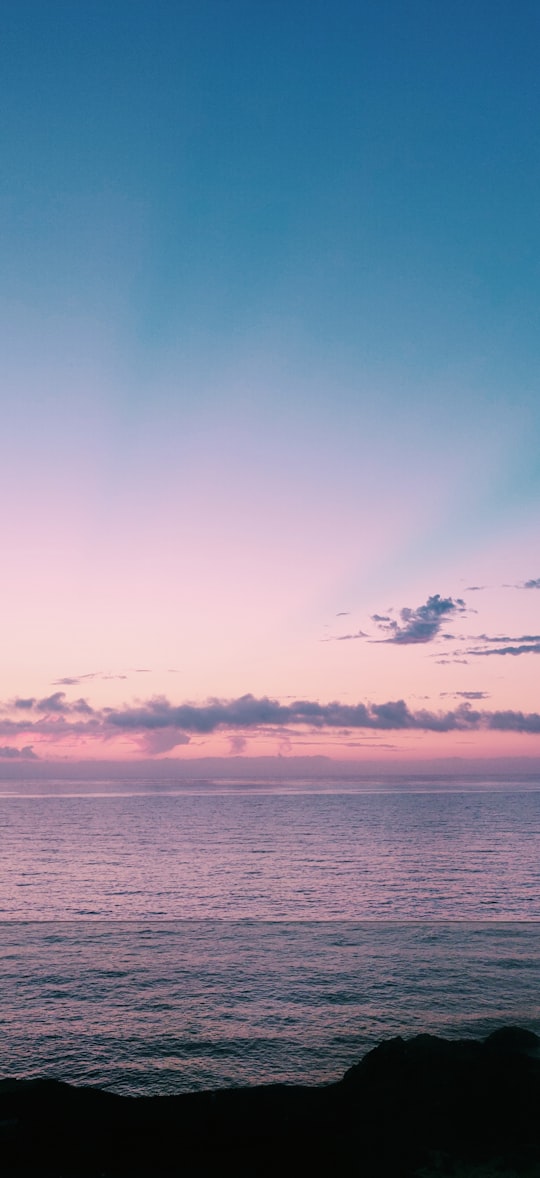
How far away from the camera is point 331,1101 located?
2317 centimetres

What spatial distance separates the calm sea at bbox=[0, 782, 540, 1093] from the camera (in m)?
30.8

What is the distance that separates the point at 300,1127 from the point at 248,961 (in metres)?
25.0

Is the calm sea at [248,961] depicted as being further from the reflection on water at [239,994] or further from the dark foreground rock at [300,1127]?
the dark foreground rock at [300,1127]

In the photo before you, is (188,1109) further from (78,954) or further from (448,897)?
(448,897)

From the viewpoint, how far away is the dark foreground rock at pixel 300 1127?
20.5 metres

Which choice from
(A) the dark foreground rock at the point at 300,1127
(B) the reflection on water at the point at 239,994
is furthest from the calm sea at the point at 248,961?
(A) the dark foreground rock at the point at 300,1127

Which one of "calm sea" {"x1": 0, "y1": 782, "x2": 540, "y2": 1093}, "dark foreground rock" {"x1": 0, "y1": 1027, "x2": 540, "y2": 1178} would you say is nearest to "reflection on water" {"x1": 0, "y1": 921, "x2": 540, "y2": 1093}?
"calm sea" {"x1": 0, "y1": 782, "x2": 540, "y2": 1093}

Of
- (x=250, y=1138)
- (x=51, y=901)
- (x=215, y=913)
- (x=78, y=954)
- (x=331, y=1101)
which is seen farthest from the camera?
(x=51, y=901)

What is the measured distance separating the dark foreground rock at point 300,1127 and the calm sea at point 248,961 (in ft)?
15.3

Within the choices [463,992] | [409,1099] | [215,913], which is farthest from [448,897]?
[409,1099]

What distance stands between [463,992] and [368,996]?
5.44m

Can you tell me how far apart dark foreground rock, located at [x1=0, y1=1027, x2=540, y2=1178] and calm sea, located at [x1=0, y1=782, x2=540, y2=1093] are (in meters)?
Answer: 4.67

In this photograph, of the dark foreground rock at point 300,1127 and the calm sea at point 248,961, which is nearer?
the dark foreground rock at point 300,1127

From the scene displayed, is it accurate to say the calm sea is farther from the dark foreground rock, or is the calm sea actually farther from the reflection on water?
the dark foreground rock
